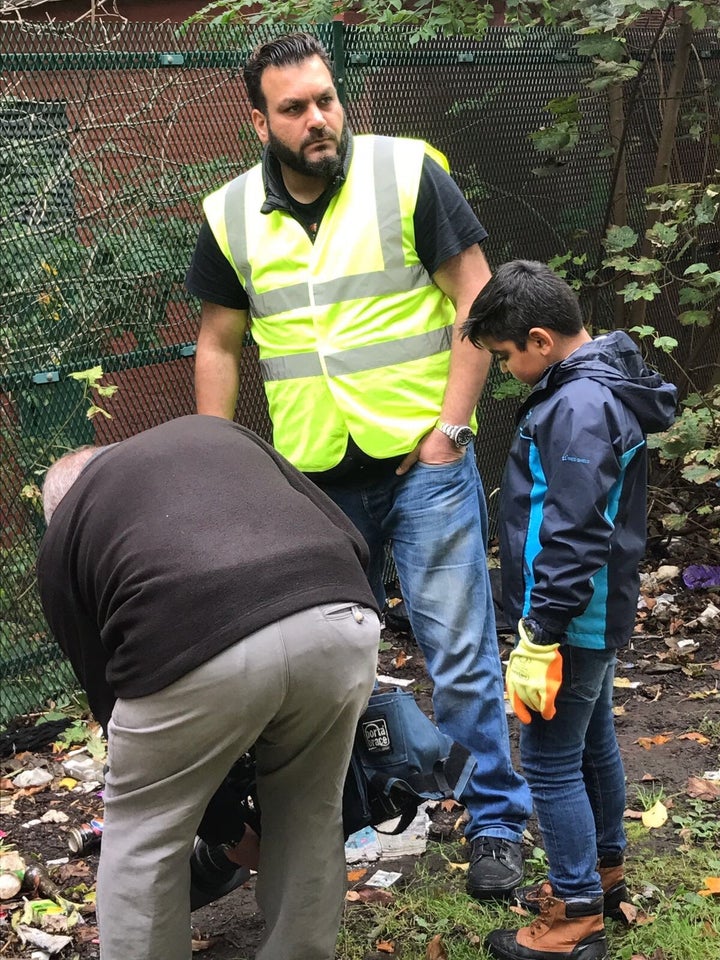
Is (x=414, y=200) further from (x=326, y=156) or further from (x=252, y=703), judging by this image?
(x=252, y=703)

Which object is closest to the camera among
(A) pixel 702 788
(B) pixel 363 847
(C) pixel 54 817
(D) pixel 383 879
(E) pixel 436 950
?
(E) pixel 436 950

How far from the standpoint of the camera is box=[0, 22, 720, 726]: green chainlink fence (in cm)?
455

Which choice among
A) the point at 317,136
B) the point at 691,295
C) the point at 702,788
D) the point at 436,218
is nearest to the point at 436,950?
the point at 702,788

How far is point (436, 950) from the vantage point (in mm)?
3303

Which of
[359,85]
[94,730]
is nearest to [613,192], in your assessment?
[359,85]

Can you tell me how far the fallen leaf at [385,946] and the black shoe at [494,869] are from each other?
12.4 inches

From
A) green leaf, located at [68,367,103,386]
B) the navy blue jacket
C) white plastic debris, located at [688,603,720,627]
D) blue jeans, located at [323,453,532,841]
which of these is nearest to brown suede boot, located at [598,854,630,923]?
blue jeans, located at [323,453,532,841]

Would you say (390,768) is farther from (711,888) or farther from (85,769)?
(85,769)

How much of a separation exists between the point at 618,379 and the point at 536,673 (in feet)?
2.47

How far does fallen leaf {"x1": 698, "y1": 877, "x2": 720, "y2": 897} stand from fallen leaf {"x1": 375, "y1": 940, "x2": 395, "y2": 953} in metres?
0.93

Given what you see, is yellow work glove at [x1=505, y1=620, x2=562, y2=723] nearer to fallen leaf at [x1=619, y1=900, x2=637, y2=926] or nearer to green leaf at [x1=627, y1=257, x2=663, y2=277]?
fallen leaf at [x1=619, y1=900, x2=637, y2=926]

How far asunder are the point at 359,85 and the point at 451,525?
9.20 ft

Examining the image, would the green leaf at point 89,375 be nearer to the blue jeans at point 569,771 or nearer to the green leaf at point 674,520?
the blue jeans at point 569,771

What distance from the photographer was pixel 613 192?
22.1 feet
